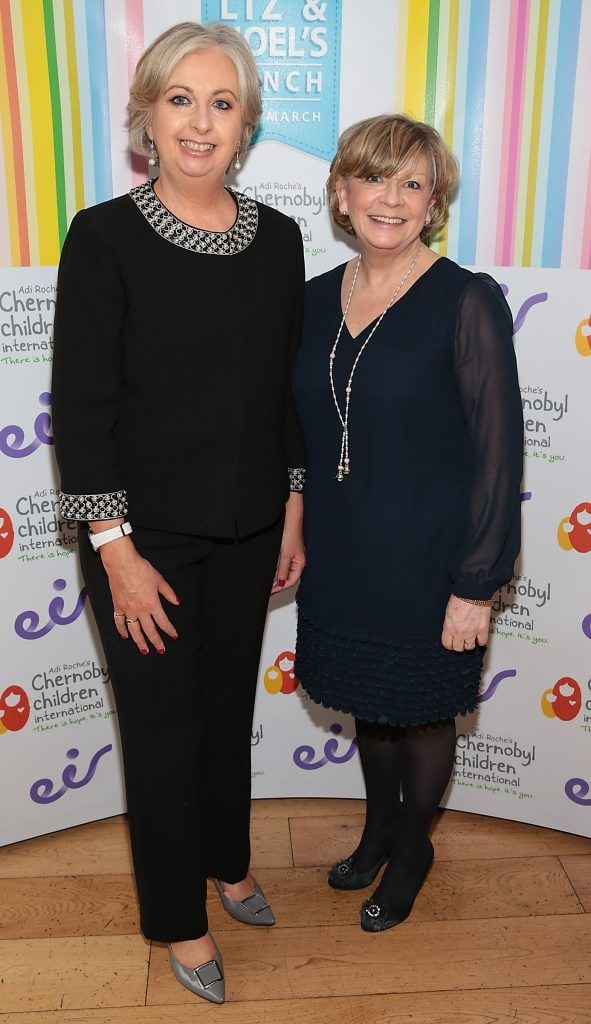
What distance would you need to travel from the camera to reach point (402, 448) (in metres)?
1.87

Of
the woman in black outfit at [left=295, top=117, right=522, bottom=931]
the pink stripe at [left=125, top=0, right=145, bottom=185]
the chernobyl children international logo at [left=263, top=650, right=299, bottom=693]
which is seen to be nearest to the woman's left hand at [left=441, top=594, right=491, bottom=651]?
the woman in black outfit at [left=295, top=117, right=522, bottom=931]

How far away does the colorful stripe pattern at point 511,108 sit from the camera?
7.20 ft

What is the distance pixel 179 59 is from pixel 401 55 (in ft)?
2.40

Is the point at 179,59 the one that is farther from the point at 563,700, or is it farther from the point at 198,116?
the point at 563,700

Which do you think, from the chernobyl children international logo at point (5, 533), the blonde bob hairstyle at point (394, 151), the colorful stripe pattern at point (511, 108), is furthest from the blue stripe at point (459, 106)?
the chernobyl children international logo at point (5, 533)

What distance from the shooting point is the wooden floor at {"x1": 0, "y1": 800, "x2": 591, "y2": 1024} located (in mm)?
1977

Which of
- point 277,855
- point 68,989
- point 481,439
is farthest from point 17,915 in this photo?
point 481,439

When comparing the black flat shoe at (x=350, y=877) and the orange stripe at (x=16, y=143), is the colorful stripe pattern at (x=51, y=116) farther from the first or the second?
the black flat shoe at (x=350, y=877)

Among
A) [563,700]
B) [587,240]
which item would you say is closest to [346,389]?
[587,240]

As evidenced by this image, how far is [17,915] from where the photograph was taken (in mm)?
2264

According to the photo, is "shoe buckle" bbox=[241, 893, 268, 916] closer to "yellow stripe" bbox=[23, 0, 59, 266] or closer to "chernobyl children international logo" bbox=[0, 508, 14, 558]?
"chernobyl children international logo" bbox=[0, 508, 14, 558]

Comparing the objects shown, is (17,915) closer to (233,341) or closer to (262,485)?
(262,485)

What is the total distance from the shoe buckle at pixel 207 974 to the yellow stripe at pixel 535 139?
5.50 ft

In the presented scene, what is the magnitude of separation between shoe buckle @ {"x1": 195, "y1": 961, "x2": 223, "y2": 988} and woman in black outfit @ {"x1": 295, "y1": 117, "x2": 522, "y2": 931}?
0.57m
